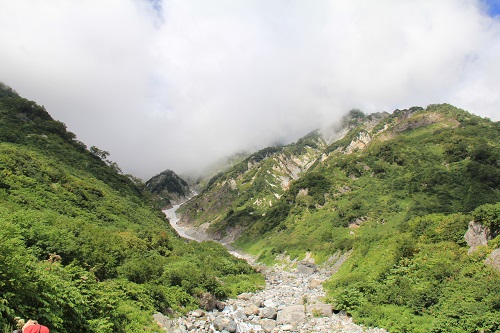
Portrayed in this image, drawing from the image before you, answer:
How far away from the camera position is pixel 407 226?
42750 mm

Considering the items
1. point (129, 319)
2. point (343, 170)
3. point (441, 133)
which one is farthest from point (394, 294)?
point (441, 133)

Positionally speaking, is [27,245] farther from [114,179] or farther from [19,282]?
[114,179]

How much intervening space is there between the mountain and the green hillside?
48.8ft

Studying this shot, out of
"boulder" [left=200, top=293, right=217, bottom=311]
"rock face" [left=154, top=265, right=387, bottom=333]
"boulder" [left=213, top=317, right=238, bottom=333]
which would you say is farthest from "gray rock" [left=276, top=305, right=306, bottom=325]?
"boulder" [left=200, top=293, right=217, bottom=311]

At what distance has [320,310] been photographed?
86.5 ft

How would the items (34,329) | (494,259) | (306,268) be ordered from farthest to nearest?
(306,268) → (494,259) → (34,329)

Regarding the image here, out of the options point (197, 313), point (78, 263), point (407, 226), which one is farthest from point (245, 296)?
point (407, 226)

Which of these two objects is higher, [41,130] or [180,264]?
[41,130]

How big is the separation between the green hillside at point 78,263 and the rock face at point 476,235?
23647mm

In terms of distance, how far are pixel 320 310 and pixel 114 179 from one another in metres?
74.1

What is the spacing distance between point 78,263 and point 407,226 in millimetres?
39484

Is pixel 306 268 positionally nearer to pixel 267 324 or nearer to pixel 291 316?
pixel 291 316

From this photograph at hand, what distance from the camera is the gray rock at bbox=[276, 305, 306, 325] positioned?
25031 mm

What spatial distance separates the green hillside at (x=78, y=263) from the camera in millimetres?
11258
